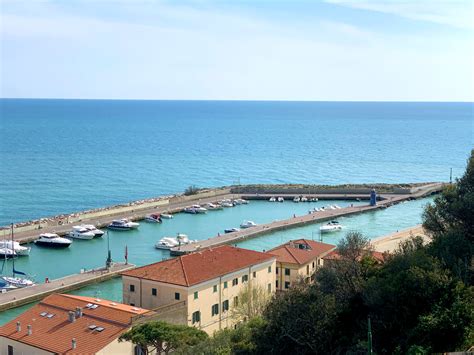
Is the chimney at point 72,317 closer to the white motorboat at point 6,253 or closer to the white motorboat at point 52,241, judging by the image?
the white motorboat at point 6,253

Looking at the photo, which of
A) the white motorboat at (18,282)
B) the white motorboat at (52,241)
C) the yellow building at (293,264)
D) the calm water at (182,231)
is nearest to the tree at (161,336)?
the yellow building at (293,264)

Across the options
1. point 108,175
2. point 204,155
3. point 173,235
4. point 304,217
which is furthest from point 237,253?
point 204,155

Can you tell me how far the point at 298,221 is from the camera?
2489 inches

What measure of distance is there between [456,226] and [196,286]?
11.8 meters

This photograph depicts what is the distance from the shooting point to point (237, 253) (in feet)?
114

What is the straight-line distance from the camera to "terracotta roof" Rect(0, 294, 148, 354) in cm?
2395

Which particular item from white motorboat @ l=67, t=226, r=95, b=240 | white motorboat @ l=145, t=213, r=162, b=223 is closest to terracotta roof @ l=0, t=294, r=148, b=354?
white motorboat @ l=67, t=226, r=95, b=240

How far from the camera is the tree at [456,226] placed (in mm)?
22047

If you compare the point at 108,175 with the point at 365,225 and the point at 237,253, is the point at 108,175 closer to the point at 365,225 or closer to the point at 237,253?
the point at 365,225

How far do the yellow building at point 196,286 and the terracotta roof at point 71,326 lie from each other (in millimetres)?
3106

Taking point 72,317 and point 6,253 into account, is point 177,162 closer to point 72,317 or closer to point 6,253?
point 6,253

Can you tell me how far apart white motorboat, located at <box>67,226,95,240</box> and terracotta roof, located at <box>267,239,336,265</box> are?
22.3 metres

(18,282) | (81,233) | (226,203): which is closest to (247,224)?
(226,203)

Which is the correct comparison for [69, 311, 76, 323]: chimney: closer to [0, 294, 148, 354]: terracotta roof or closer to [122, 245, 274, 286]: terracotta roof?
[0, 294, 148, 354]: terracotta roof
